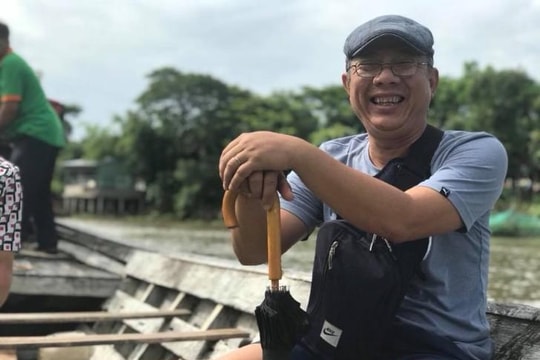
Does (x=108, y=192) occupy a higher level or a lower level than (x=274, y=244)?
lower

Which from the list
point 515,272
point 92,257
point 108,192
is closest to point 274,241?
point 92,257

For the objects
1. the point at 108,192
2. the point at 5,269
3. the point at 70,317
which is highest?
the point at 5,269

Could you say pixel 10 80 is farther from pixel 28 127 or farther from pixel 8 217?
pixel 8 217

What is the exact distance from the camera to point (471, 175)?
163cm

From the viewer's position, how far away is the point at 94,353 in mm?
3795

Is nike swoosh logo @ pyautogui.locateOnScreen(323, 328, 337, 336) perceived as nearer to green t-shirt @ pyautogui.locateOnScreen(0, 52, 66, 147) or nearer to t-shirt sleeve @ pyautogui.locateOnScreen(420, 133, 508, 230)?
t-shirt sleeve @ pyautogui.locateOnScreen(420, 133, 508, 230)

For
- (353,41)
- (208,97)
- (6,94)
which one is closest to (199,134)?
(208,97)

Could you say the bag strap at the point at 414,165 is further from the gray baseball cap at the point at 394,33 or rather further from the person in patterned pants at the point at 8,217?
the person in patterned pants at the point at 8,217

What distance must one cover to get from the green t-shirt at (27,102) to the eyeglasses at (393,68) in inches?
145

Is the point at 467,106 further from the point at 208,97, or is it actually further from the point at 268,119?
the point at 208,97

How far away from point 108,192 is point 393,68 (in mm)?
57372

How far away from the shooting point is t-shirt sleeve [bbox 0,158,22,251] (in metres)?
2.54

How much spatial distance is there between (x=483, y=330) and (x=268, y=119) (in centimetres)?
4643

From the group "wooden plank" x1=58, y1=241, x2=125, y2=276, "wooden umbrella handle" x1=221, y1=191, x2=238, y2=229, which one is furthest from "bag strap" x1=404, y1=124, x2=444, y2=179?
"wooden plank" x1=58, y1=241, x2=125, y2=276
